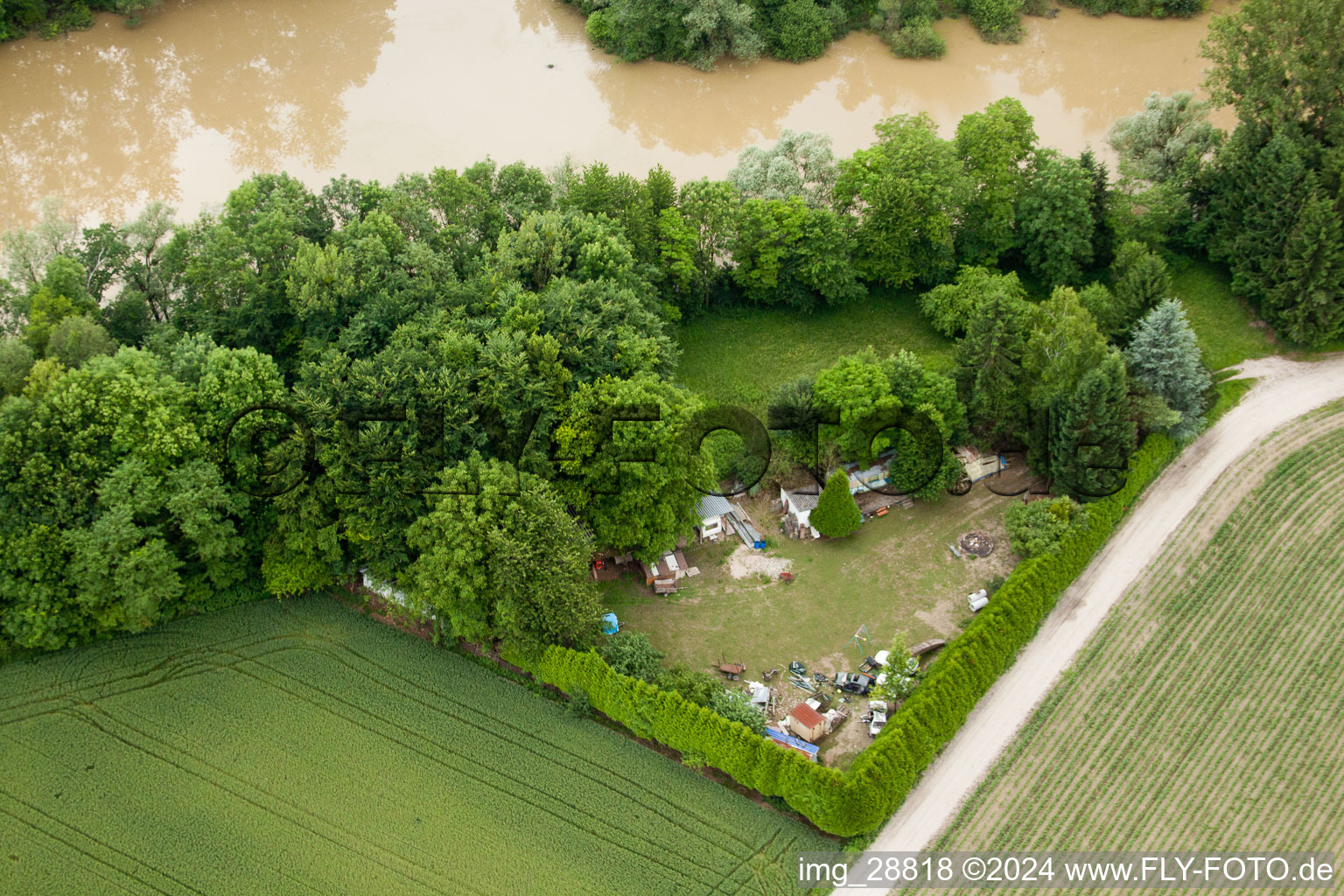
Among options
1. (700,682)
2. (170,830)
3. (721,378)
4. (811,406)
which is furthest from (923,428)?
(170,830)

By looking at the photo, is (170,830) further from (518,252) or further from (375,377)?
(518,252)

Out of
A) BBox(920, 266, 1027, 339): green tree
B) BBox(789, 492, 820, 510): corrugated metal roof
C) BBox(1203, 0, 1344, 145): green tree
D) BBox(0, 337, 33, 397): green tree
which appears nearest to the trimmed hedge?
BBox(789, 492, 820, 510): corrugated metal roof

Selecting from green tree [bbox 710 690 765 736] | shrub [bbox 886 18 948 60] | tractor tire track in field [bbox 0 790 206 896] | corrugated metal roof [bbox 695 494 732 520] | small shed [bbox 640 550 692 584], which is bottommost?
tractor tire track in field [bbox 0 790 206 896]

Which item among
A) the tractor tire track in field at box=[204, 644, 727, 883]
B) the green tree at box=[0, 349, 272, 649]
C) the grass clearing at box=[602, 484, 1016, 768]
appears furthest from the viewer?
the grass clearing at box=[602, 484, 1016, 768]

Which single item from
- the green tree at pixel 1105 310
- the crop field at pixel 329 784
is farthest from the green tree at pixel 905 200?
the crop field at pixel 329 784

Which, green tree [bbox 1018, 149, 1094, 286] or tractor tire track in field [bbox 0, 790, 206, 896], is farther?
green tree [bbox 1018, 149, 1094, 286]

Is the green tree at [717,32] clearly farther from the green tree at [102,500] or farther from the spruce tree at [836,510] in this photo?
the green tree at [102,500]

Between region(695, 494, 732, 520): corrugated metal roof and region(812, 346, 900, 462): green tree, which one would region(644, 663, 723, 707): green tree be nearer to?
region(695, 494, 732, 520): corrugated metal roof
